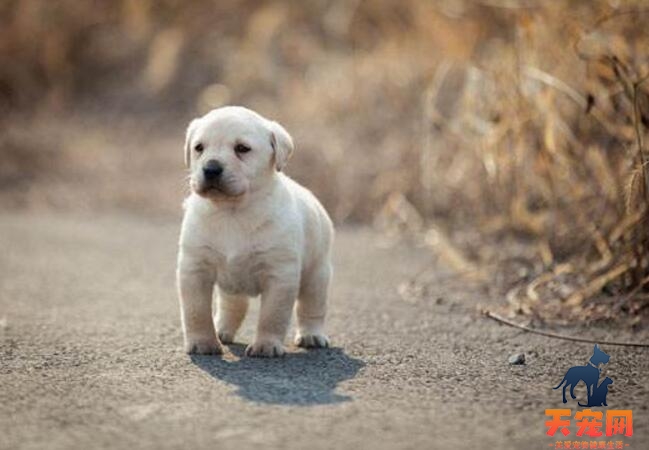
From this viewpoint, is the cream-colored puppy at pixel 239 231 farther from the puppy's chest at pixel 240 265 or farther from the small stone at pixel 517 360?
the small stone at pixel 517 360

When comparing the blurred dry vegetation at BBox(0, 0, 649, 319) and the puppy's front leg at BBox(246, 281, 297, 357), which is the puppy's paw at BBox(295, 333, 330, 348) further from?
the blurred dry vegetation at BBox(0, 0, 649, 319)

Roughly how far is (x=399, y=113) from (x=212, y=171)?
4.84m

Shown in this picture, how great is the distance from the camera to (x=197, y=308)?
13.2ft

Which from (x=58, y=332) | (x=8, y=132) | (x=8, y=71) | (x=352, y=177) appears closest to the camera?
(x=58, y=332)

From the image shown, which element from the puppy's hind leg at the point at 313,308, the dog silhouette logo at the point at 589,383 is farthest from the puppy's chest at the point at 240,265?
the dog silhouette logo at the point at 589,383

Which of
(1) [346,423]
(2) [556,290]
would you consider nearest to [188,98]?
(2) [556,290]

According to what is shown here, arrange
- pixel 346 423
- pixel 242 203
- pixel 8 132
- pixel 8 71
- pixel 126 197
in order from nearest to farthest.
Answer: pixel 346 423 → pixel 242 203 → pixel 126 197 → pixel 8 132 → pixel 8 71

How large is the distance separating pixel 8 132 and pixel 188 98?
2.11m

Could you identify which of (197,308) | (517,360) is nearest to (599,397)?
(517,360)

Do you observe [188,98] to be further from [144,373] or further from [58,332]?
[144,373]

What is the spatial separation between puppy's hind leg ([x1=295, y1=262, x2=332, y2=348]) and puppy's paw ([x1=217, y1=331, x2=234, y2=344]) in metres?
0.27

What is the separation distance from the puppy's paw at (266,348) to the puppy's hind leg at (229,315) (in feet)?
1.24

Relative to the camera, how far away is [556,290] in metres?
5.12

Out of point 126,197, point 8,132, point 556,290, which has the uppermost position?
point 8,132
